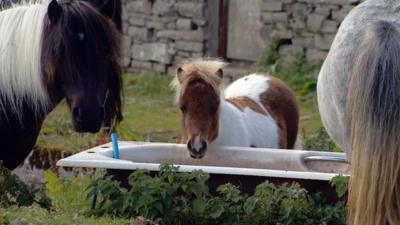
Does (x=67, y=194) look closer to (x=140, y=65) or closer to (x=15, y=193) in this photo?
(x=15, y=193)

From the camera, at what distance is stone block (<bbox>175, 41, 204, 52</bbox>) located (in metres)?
11.8

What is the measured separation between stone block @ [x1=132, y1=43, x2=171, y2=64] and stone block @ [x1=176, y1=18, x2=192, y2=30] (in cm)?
31

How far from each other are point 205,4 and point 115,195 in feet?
22.5

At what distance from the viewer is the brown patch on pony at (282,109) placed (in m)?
6.98

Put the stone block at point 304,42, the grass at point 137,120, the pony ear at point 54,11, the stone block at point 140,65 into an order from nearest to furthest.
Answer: the pony ear at point 54,11
the grass at point 137,120
the stone block at point 304,42
the stone block at point 140,65

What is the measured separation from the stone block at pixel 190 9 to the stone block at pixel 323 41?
1.51 metres

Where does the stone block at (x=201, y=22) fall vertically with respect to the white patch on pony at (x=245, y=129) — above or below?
above

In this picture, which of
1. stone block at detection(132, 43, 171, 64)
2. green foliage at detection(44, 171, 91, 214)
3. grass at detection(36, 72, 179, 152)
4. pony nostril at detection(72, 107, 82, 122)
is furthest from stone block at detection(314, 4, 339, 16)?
pony nostril at detection(72, 107, 82, 122)

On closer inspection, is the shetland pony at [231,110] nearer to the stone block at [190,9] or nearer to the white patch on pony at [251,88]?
the white patch on pony at [251,88]

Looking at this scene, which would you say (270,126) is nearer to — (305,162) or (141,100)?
(305,162)

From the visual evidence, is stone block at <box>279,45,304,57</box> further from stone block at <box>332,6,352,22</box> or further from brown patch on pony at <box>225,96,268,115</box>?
brown patch on pony at <box>225,96,268,115</box>

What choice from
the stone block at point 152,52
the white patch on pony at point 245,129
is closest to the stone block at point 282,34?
the stone block at point 152,52

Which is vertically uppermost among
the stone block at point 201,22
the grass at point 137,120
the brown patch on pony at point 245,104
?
the stone block at point 201,22

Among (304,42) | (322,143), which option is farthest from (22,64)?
(304,42)
